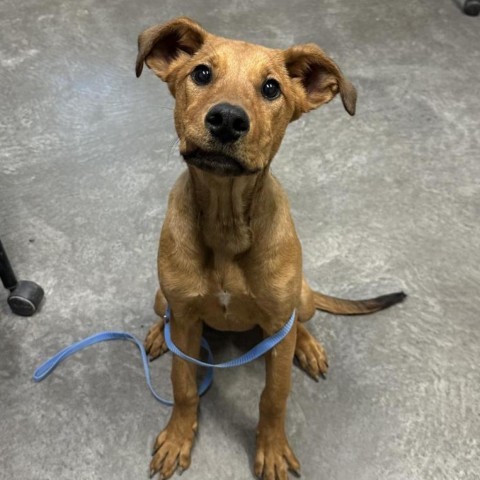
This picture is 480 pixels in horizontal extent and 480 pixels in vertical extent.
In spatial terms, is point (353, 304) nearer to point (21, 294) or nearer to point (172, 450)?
point (172, 450)

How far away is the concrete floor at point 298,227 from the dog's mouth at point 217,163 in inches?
53.4

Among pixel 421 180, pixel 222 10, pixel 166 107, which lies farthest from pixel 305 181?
pixel 222 10

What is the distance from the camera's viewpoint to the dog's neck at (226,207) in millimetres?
2006

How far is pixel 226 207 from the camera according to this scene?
2.05 meters

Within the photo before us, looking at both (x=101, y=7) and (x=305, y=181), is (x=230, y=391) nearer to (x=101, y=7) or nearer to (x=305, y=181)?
(x=305, y=181)

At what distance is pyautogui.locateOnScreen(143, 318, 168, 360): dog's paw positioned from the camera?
2.87 m

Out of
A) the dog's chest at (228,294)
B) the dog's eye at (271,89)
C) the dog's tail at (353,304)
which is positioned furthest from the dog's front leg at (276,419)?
the dog's eye at (271,89)

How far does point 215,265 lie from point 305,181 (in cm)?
175

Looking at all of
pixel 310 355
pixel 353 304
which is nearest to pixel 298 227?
pixel 353 304

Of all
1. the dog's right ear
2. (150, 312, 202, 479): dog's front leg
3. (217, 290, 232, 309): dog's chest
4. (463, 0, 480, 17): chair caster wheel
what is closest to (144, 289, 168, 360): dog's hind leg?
(150, 312, 202, 479): dog's front leg

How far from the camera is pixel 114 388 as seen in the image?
2.77m

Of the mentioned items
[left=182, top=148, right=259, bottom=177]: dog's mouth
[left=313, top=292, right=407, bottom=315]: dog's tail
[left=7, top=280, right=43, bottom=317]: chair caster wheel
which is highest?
[left=182, top=148, right=259, bottom=177]: dog's mouth

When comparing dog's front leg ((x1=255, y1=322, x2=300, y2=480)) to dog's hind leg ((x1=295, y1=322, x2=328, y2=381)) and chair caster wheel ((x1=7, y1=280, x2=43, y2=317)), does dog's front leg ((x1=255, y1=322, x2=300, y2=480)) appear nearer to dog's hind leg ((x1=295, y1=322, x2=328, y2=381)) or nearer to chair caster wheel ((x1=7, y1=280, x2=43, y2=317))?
dog's hind leg ((x1=295, y1=322, x2=328, y2=381))

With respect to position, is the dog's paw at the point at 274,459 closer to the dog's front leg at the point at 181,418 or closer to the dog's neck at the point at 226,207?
the dog's front leg at the point at 181,418
